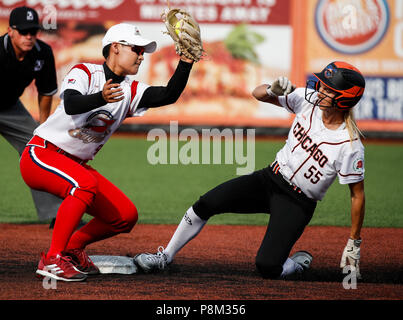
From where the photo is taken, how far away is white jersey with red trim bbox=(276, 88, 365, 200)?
490 cm

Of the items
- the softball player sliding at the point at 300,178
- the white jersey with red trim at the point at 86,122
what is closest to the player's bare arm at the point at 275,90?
the softball player sliding at the point at 300,178

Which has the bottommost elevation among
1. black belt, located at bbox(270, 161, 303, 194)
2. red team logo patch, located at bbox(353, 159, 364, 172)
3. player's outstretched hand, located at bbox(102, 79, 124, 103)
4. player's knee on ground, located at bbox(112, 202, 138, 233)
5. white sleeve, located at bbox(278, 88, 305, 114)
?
player's knee on ground, located at bbox(112, 202, 138, 233)

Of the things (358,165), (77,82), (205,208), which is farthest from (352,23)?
(77,82)

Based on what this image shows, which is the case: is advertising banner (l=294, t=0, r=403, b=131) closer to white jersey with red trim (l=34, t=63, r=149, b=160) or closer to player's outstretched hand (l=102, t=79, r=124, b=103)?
white jersey with red trim (l=34, t=63, r=149, b=160)

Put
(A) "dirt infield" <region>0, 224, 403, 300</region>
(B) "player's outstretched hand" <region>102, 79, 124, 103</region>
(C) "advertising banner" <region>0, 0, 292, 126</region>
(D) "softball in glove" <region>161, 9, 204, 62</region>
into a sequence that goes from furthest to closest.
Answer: (C) "advertising banner" <region>0, 0, 292, 126</region>
(D) "softball in glove" <region>161, 9, 204, 62</region>
(A) "dirt infield" <region>0, 224, 403, 300</region>
(B) "player's outstretched hand" <region>102, 79, 124, 103</region>

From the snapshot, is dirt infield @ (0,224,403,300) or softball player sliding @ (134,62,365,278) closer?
dirt infield @ (0,224,403,300)

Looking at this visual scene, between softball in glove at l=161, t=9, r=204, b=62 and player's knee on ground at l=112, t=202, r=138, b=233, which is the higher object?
softball in glove at l=161, t=9, r=204, b=62

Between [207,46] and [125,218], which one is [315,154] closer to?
[125,218]

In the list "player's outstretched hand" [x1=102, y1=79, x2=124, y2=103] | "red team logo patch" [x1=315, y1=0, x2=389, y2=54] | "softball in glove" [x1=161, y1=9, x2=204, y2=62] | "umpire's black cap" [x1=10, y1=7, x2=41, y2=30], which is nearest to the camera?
"player's outstretched hand" [x1=102, y1=79, x2=124, y2=103]

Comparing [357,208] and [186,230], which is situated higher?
[357,208]

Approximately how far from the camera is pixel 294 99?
5223 millimetres

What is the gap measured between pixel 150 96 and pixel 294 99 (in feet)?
3.74

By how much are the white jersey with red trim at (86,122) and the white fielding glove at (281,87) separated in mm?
1024

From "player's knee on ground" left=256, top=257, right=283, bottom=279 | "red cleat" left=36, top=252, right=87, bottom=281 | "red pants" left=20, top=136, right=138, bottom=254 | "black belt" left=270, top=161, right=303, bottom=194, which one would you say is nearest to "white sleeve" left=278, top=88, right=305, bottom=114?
"black belt" left=270, top=161, right=303, bottom=194
